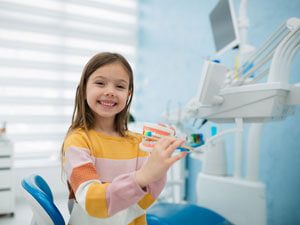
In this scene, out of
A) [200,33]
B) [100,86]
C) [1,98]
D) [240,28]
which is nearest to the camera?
[100,86]

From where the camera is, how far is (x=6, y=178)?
2.31 metres

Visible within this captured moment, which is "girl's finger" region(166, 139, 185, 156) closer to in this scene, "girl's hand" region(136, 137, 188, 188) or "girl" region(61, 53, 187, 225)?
"girl's hand" region(136, 137, 188, 188)

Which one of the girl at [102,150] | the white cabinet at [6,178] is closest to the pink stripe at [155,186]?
the girl at [102,150]

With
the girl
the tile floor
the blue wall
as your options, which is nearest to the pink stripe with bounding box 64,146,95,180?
the girl

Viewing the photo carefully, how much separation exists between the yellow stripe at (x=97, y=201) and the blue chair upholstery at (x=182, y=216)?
2.16ft

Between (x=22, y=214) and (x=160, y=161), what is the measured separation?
2513mm

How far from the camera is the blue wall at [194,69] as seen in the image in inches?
61.5

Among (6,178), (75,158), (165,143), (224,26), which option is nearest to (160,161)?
(165,143)

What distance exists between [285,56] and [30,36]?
355 centimetres

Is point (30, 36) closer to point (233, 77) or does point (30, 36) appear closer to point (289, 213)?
point (233, 77)

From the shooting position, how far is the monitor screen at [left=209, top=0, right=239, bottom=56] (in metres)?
1.29

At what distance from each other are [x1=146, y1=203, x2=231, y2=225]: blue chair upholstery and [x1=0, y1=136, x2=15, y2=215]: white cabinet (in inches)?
67.2

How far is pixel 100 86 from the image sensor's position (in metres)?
0.77

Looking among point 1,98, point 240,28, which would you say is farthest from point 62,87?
point 240,28
